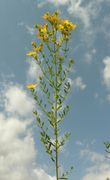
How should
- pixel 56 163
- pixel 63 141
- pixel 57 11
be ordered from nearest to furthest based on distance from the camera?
pixel 56 163
pixel 63 141
pixel 57 11

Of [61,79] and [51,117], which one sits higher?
[61,79]

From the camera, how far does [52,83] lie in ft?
33.1

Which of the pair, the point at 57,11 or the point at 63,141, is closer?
the point at 63,141

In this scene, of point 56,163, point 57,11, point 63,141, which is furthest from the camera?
point 57,11

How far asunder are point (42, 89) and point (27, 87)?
461 mm

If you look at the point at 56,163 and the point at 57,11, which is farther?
the point at 57,11

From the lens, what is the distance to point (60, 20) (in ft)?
34.8

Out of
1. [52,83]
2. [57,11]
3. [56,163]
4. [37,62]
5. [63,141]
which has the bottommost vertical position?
[56,163]

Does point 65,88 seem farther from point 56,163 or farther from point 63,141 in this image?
point 56,163

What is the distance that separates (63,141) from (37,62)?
277 cm

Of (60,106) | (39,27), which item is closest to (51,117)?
(60,106)

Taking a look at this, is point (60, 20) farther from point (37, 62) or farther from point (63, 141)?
point (63, 141)

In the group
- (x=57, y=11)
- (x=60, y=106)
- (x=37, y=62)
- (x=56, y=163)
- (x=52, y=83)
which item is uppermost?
(x=57, y=11)

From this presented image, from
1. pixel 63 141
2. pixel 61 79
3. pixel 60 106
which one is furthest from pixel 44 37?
pixel 63 141
